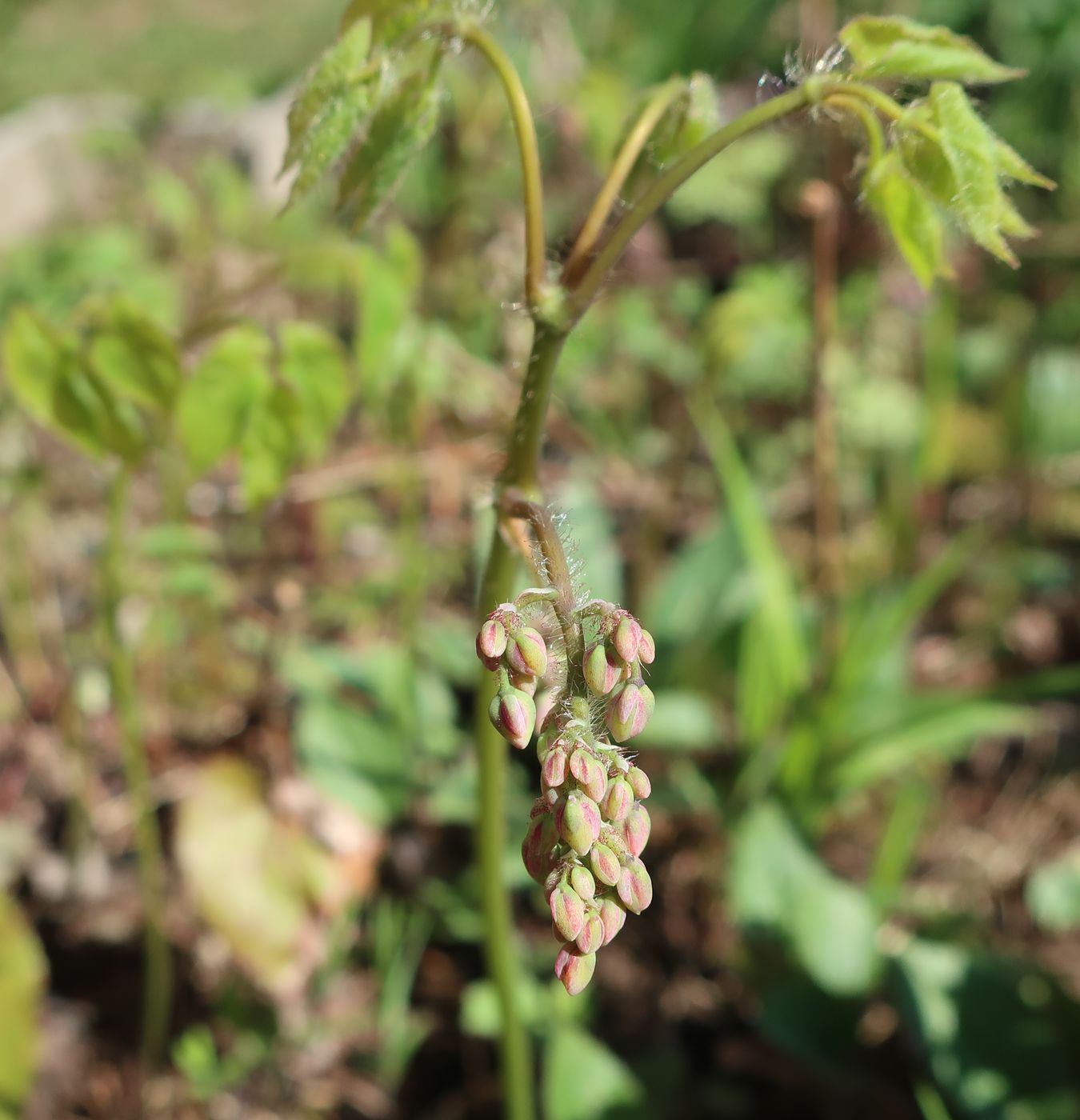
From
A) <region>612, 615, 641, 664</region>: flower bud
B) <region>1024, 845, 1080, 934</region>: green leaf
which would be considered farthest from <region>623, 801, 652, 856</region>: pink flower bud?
<region>1024, 845, 1080, 934</region>: green leaf

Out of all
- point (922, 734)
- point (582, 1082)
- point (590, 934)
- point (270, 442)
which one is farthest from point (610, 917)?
point (922, 734)

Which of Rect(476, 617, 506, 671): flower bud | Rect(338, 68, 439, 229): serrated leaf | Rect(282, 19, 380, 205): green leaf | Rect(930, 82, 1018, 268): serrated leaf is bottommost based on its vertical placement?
Rect(476, 617, 506, 671): flower bud

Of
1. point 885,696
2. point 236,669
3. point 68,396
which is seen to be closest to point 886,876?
point 885,696

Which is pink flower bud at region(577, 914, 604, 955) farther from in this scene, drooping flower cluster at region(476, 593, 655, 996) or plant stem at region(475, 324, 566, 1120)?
plant stem at region(475, 324, 566, 1120)

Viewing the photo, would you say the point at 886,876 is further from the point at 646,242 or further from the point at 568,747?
the point at 646,242

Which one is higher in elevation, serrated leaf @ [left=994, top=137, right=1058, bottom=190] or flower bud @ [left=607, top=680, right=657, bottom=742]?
serrated leaf @ [left=994, top=137, right=1058, bottom=190]

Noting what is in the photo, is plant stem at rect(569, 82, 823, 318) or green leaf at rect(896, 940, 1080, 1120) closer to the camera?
plant stem at rect(569, 82, 823, 318)

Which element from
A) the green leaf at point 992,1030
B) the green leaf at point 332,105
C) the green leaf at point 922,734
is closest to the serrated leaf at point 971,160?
the green leaf at point 332,105

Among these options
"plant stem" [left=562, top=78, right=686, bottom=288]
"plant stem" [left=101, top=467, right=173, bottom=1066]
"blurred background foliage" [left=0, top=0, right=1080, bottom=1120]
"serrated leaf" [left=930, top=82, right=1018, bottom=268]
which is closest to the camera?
"serrated leaf" [left=930, top=82, right=1018, bottom=268]
